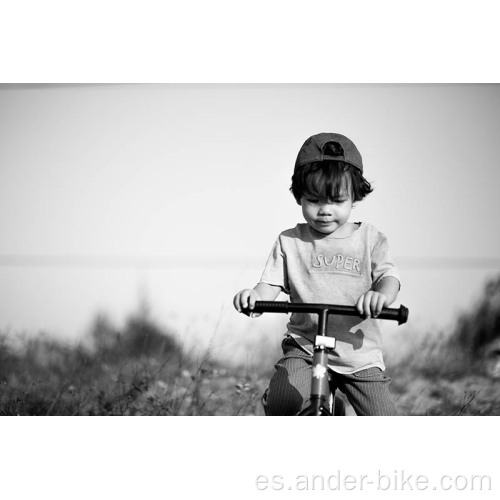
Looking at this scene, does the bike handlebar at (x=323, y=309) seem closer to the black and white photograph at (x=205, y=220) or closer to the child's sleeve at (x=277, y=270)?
the child's sleeve at (x=277, y=270)

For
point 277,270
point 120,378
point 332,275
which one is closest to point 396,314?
point 332,275

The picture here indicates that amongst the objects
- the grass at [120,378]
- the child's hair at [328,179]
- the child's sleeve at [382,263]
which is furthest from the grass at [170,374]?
the child's hair at [328,179]

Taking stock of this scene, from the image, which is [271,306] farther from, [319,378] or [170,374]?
[170,374]

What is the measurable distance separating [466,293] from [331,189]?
2313 millimetres

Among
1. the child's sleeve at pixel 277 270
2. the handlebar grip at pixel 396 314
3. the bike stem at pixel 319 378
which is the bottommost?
the bike stem at pixel 319 378

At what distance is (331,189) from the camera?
2.67 metres

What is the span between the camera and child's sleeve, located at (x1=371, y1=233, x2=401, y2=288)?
2.73 metres

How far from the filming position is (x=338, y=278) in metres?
2.83

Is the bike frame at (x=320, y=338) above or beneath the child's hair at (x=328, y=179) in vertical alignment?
beneath

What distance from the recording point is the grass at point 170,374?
4047 millimetres
